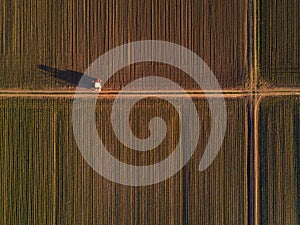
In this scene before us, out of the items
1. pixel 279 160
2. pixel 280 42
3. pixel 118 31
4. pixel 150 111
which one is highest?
pixel 118 31

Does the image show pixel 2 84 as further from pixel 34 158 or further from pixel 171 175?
pixel 171 175

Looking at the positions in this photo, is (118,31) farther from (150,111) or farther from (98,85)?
(150,111)

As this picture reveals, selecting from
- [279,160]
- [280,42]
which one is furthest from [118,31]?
[279,160]

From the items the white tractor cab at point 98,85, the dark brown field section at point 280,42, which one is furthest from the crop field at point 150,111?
the white tractor cab at point 98,85

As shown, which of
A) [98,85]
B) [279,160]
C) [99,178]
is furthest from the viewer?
[99,178]

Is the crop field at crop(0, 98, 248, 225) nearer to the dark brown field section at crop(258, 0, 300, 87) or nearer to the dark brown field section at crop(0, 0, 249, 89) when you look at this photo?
the dark brown field section at crop(0, 0, 249, 89)

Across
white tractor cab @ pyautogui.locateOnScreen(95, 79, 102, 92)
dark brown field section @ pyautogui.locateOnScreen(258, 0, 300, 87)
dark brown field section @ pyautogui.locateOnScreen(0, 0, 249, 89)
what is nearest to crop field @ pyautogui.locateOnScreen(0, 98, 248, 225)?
white tractor cab @ pyautogui.locateOnScreen(95, 79, 102, 92)
